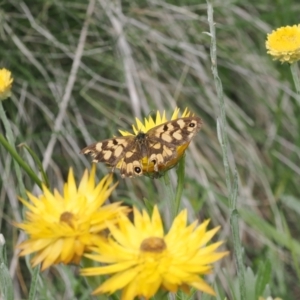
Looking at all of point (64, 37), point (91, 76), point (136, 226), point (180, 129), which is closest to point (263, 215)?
point (91, 76)

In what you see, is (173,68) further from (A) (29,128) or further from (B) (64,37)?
(A) (29,128)

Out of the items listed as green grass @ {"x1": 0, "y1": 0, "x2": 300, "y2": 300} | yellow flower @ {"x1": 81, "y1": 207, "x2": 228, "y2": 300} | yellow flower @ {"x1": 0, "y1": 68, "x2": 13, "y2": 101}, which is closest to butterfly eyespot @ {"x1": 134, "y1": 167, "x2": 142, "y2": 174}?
yellow flower @ {"x1": 81, "y1": 207, "x2": 228, "y2": 300}

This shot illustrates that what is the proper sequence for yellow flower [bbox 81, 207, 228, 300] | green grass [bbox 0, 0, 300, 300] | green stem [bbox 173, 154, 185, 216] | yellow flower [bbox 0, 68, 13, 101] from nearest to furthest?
yellow flower [bbox 81, 207, 228, 300], green stem [bbox 173, 154, 185, 216], yellow flower [bbox 0, 68, 13, 101], green grass [bbox 0, 0, 300, 300]

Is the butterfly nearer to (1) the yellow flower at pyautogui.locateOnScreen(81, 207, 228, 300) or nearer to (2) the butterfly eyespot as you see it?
(2) the butterfly eyespot

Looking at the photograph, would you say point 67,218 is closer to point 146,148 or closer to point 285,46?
point 146,148

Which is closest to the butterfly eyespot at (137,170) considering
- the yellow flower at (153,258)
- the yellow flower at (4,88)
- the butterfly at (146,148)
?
the butterfly at (146,148)

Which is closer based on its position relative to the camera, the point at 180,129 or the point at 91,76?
the point at 180,129

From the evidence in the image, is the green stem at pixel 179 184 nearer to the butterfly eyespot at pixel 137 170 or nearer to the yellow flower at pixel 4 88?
the butterfly eyespot at pixel 137 170
